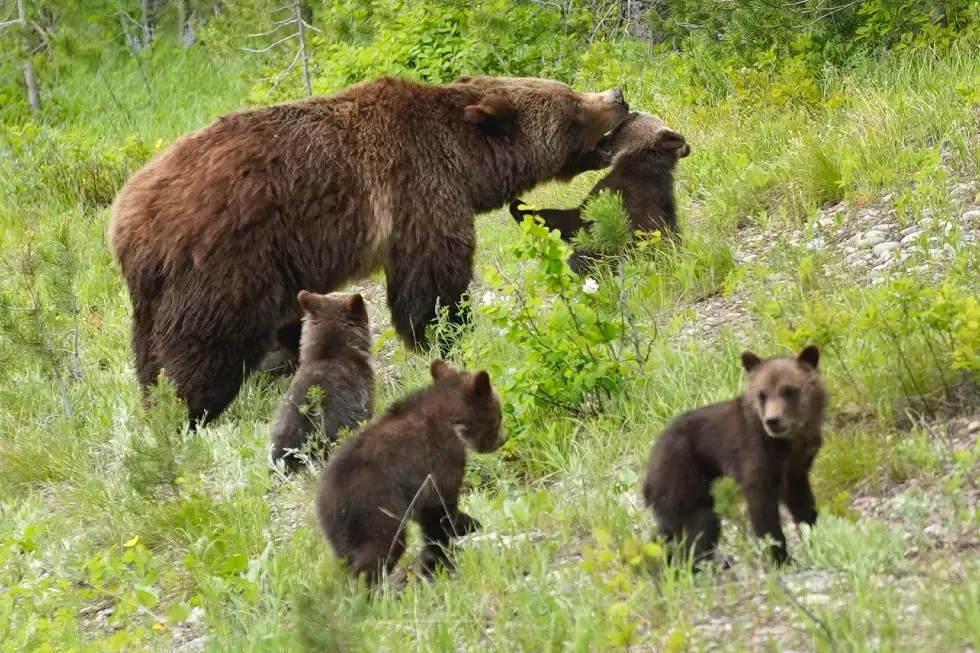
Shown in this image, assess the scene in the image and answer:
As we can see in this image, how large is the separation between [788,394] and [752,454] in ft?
0.67

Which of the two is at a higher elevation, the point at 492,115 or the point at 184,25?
the point at 492,115

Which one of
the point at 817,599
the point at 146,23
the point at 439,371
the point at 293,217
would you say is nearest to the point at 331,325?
the point at 293,217

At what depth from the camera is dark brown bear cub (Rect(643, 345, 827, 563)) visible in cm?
388

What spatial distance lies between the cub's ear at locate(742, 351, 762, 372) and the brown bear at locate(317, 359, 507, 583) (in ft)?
3.62

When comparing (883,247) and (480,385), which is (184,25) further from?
(480,385)

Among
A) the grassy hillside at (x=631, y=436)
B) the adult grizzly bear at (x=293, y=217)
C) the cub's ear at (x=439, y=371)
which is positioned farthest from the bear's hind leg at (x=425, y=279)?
the cub's ear at (x=439, y=371)

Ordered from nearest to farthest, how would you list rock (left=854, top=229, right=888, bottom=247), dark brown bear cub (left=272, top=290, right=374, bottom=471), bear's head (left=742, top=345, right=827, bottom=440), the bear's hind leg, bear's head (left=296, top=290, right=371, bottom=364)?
bear's head (left=742, top=345, right=827, bottom=440) < dark brown bear cub (left=272, top=290, right=374, bottom=471) < bear's head (left=296, top=290, right=371, bottom=364) < rock (left=854, top=229, right=888, bottom=247) < the bear's hind leg

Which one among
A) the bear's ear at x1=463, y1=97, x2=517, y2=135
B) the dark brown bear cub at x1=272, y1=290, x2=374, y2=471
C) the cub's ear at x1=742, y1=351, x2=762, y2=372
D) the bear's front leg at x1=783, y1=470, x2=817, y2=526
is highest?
the bear's ear at x1=463, y1=97, x2=517, y2=135

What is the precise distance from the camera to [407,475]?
4.56 meters

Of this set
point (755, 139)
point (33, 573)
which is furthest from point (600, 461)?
point (755, 139)

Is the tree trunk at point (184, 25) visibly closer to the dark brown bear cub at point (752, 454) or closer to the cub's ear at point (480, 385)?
the cub's ear at point (480, 385)

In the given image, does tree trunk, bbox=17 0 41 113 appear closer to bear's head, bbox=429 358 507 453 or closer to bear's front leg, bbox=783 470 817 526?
bear's head, bbox=429 358 507 453

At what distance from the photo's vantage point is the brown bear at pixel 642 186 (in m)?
7.81

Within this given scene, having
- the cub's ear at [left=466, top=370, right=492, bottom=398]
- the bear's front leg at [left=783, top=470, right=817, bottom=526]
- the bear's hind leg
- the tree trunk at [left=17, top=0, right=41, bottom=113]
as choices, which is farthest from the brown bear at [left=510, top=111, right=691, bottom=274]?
the tree trunk at [left=17, top=0, right=41, bottom=113]
